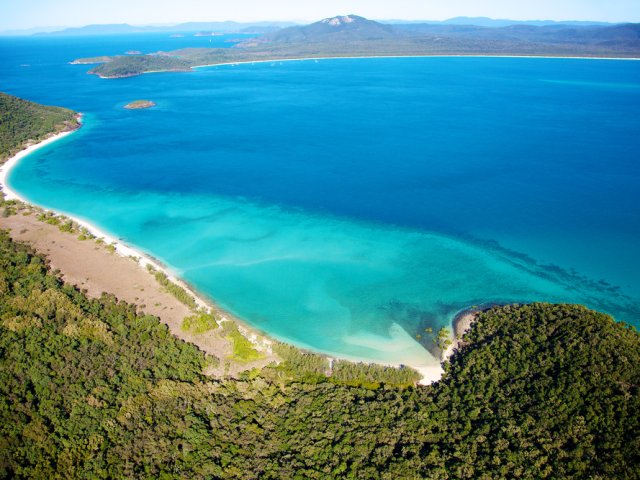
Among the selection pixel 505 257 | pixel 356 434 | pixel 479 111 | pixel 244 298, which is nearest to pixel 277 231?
pixel 244 298

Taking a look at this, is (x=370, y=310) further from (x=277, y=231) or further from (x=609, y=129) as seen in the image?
(x=609, y=129)

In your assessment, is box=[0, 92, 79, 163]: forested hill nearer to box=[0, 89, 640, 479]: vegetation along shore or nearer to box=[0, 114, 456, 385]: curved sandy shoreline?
box=[0, 114, 456, 385]: curved sandy shoreline

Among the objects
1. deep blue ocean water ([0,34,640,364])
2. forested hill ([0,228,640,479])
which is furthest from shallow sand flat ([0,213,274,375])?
deep blue ocean water ([0,34,640,364])

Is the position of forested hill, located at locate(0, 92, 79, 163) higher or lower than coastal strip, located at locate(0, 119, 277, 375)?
higher

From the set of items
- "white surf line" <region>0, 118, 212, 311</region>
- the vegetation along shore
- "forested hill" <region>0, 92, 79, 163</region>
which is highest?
"forested hill" <region>0, 92, 79, 163</region>

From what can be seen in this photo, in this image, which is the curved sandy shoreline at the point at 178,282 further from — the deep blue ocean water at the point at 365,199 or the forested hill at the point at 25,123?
the forested hill at the point at 25,123

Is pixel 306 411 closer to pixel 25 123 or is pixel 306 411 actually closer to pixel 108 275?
pixel 108 275
